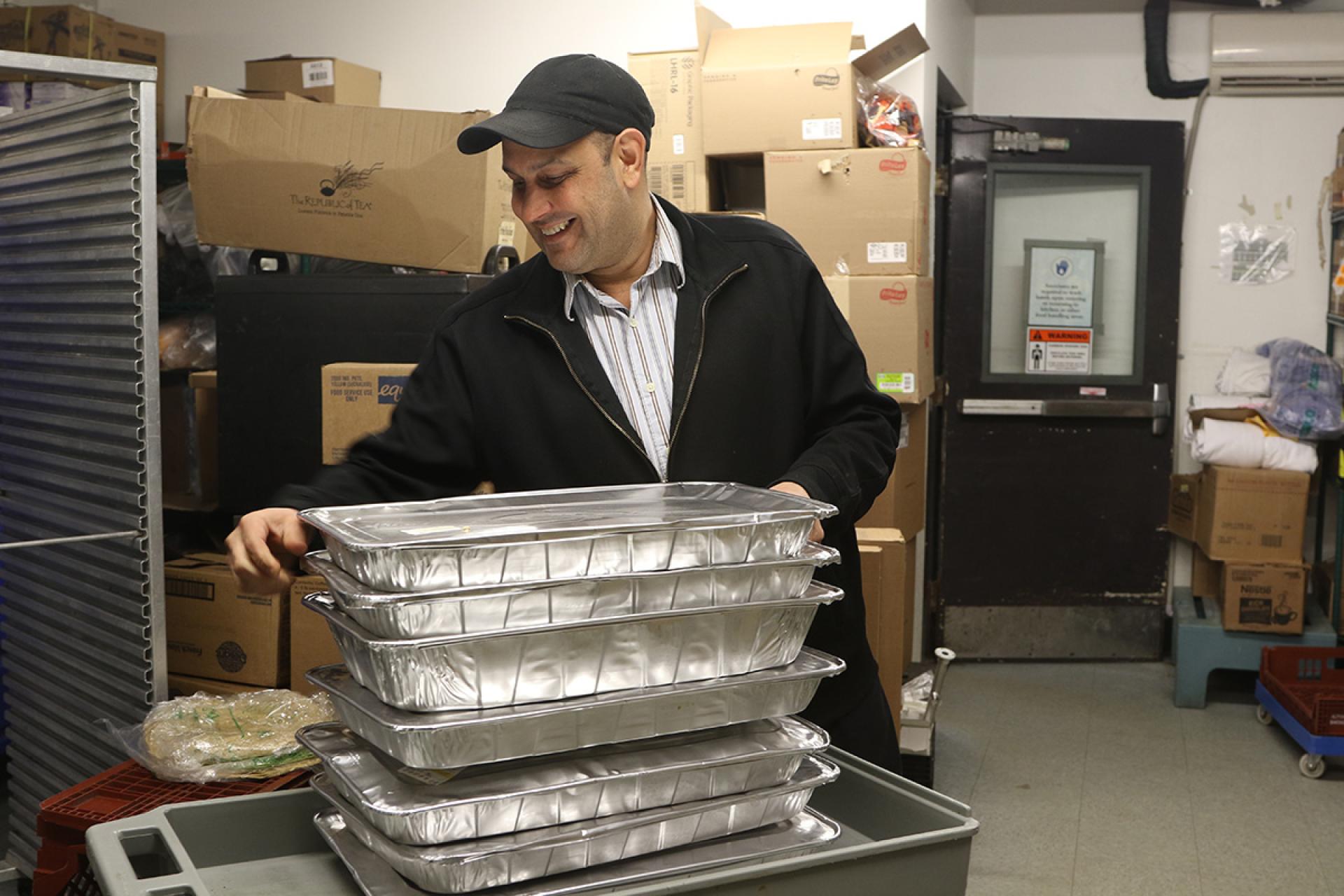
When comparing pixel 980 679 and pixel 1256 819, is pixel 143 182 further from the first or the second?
pixel 980 679

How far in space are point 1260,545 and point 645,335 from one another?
11.2 ft

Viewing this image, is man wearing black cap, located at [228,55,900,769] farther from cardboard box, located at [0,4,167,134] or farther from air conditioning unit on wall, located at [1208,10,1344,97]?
air conditioning unit on wall, located at [1208,10,1344,97]

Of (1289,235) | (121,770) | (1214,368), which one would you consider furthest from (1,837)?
(1289,235)

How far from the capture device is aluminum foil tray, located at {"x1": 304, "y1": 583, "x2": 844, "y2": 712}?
2.80 feet

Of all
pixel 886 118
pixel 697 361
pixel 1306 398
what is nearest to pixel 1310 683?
pixel 1306 398

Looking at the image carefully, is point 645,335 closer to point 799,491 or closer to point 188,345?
point 799,491

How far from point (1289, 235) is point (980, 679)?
2.08 metres

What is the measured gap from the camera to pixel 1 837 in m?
3.12

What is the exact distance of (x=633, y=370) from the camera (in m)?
1.54

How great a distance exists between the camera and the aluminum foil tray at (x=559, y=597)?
0.84 metres

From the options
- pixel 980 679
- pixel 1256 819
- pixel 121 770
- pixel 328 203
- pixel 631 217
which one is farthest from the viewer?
pixel 980 679

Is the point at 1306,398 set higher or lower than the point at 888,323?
lower

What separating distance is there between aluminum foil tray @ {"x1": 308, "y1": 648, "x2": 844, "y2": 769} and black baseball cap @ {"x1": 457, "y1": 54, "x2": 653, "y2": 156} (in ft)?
2.00

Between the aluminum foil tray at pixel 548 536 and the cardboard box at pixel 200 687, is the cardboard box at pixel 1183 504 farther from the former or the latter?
the aluminum foil tray at pixel 548 536
